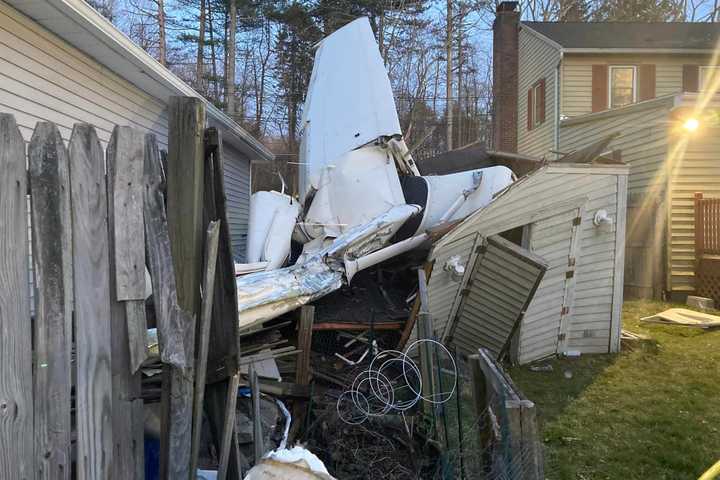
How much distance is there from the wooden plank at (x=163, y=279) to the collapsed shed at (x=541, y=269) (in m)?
5.25

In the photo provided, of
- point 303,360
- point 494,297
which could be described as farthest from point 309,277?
point 494,297

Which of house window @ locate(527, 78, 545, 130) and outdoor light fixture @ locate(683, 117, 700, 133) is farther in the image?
house window @ locate(527, 78, 545, 130)

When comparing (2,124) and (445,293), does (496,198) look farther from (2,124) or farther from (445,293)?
(2,124)

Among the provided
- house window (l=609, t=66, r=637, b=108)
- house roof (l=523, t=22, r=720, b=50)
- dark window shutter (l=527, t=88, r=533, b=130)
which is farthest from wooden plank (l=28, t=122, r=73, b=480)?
dark window shutter (l=527, t=88, r=533, b=130)

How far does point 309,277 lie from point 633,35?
18012mm

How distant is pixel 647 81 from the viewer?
58.2ft

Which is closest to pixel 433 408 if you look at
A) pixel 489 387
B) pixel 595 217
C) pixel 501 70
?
pixel 489 387

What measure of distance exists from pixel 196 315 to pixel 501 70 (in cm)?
2235

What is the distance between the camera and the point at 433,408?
4273 millimetres

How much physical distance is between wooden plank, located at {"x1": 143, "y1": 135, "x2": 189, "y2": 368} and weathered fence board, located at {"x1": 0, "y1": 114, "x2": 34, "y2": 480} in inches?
15.4

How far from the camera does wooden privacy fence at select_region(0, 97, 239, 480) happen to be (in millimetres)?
1748

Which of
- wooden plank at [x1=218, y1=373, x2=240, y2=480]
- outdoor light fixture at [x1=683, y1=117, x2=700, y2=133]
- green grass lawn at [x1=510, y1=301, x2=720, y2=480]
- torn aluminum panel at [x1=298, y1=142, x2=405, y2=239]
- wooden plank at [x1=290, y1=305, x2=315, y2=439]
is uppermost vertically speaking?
outdoor light fixture at [x1=683, y1=117, x2=700, y2=133]

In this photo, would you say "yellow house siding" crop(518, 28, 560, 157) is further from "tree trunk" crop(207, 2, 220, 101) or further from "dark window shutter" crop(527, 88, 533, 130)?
"tree trunk" crop(207, 2, 220, 101)

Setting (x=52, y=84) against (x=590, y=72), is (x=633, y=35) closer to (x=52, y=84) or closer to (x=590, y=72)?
(x=590, y=72)
